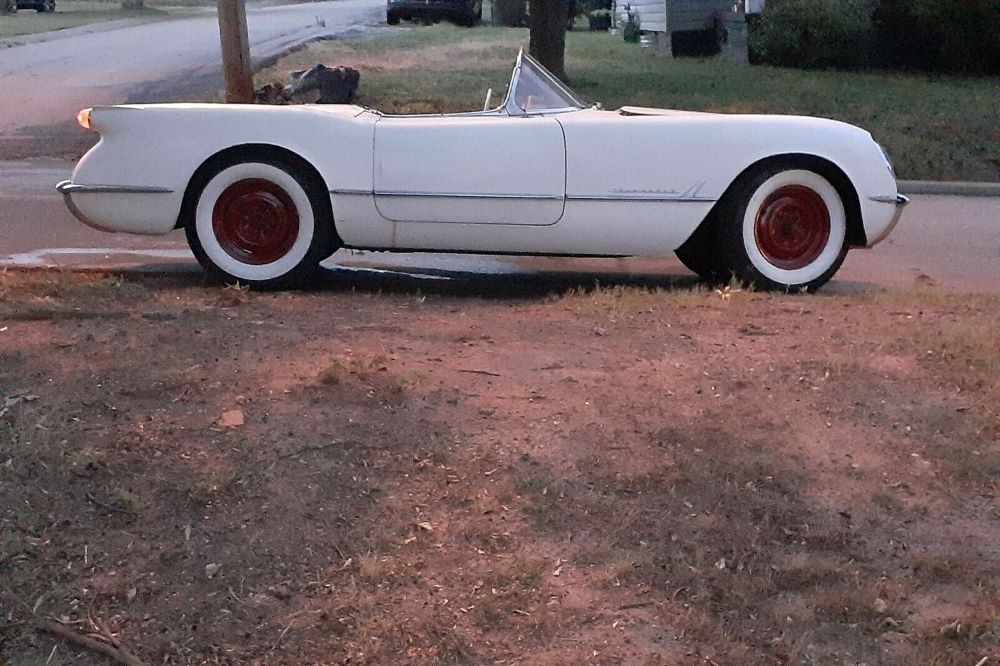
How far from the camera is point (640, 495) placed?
3352 millimetres

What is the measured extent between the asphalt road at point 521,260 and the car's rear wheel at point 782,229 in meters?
0.48

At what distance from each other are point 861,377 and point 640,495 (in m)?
1.19

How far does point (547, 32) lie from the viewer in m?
15.6

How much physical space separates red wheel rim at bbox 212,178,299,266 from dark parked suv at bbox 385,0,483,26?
85.0 feet

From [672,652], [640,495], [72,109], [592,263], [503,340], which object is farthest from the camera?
[72,109]

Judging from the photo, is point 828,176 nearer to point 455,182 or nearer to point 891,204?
point 891,204

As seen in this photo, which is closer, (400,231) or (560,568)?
(560,568)

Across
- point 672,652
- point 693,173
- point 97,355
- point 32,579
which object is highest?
point 693,173

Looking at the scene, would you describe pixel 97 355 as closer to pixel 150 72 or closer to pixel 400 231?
pixel 400 231

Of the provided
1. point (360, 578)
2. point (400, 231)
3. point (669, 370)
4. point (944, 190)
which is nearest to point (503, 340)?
point (669, 370)

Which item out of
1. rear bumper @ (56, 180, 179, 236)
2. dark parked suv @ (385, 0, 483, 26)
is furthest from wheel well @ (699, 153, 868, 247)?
dark parked suv @ (385, 0, 483, 26)

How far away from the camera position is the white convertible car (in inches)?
215

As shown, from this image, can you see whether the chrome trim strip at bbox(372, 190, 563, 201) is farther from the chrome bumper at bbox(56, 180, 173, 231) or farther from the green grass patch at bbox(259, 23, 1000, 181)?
the green grass patch at bbox(259, 23, 1000, 181)

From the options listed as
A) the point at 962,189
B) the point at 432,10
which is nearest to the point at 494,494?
the point at 962,189
